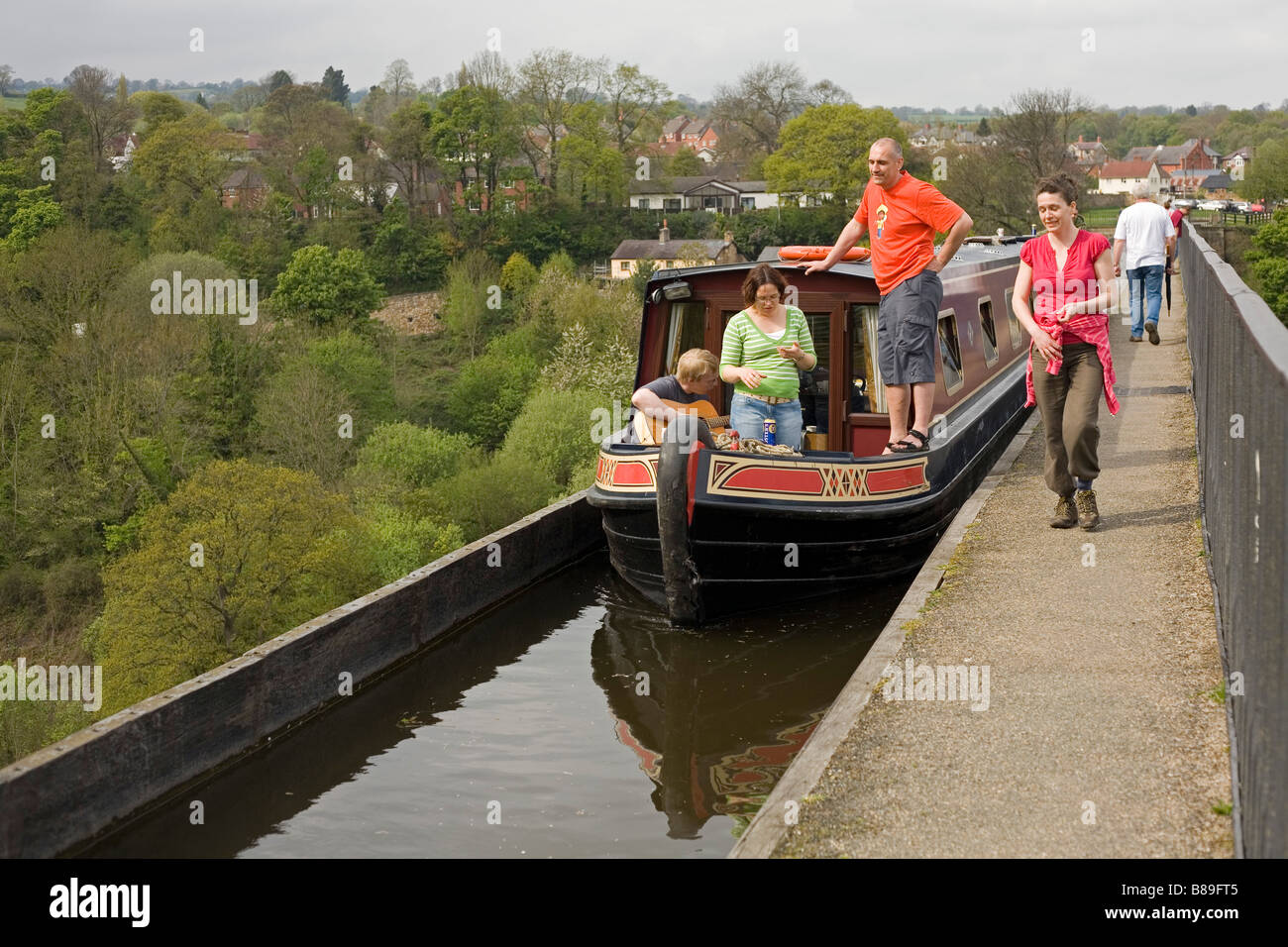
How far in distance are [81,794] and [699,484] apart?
4405 millimetres

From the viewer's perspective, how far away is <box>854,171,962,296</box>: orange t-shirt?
9148 mm

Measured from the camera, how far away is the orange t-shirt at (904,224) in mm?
9148

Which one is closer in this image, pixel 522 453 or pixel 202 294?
pixel 522 453

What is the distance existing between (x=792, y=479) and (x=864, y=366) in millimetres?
1766

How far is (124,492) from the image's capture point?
41062 millimetres

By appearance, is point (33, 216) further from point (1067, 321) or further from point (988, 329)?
point (1067, 321)

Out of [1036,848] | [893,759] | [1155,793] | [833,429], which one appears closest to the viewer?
[1036,848]

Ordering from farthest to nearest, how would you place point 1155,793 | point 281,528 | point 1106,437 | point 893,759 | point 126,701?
point 281,528, point 126,701, point 1106,437, point 893,759, point 1155,793

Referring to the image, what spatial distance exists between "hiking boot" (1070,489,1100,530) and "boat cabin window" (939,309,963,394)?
3.19m

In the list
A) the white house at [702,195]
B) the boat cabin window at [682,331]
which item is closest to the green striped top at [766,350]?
the boat cabin window at [682,331]

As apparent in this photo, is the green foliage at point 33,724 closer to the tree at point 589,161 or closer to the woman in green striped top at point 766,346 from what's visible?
the woman in green striped top at point 766,346

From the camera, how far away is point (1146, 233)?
12773 millimetres

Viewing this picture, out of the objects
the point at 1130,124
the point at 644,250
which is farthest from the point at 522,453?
the point at 1130,124
